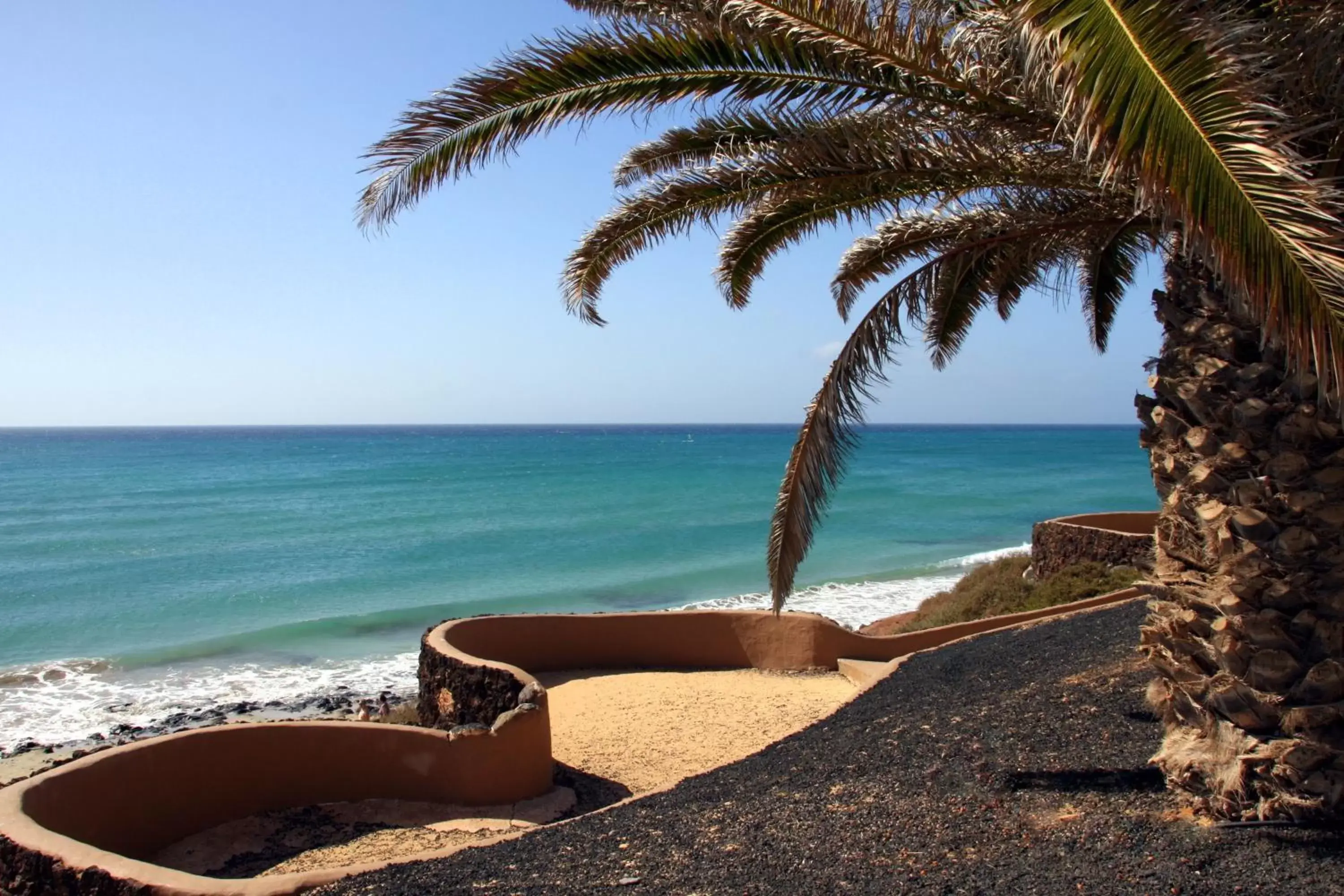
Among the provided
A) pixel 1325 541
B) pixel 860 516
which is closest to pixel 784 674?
pixel 1325 541

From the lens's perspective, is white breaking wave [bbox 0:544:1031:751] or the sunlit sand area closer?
the sunlit sand area

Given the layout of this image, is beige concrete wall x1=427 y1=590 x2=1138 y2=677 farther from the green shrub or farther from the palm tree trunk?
the palm tree trunk

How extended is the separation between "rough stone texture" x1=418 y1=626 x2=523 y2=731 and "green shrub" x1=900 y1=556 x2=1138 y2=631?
353 inches

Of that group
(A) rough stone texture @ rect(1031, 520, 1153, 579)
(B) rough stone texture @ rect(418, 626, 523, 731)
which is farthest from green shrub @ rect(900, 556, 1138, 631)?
(B) rough stone texture @ rect(418, 626, 523, 731)

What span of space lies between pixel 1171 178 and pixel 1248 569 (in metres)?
2.23

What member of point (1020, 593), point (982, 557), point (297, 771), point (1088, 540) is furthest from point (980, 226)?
point (982, 557)

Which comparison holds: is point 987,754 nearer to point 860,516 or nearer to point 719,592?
point 719,592

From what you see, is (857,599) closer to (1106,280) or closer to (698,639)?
(698,639)

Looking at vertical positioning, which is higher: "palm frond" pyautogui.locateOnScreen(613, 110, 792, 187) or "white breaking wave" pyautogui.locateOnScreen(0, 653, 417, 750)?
"palm frond" pyautogui.locateOnScreen(613, 110, 792, 187)

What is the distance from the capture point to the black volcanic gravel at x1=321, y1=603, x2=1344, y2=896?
4.57 meters

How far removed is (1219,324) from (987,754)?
336cm

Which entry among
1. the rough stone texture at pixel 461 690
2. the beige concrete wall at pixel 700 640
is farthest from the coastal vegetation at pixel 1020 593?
the rough stone texture at pixel 461 690

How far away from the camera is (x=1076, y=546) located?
18.8m

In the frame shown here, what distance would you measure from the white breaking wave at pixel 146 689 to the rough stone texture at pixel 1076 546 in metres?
12.8
